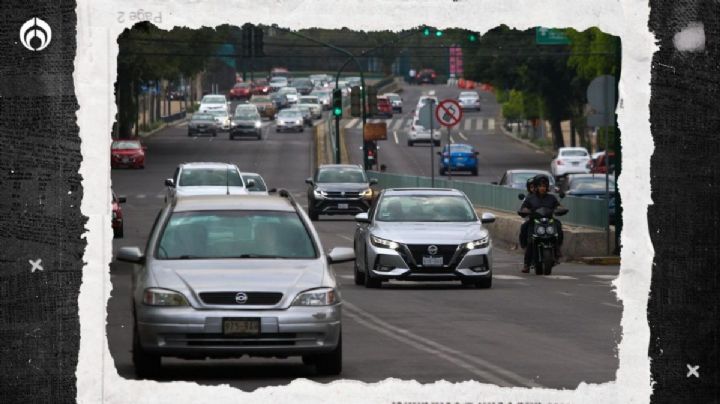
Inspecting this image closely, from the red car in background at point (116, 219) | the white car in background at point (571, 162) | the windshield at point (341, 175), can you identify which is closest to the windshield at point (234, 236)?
the red car in background at point (116, 219)

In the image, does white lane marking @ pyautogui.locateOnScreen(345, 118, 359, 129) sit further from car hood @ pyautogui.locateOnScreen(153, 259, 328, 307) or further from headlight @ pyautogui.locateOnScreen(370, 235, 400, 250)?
car hood @ pyautogui.locateOnScreen(153, 259, 328, 307)

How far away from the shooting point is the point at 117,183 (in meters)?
68.6

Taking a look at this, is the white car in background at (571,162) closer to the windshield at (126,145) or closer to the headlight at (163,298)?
the windshield at (126,145)

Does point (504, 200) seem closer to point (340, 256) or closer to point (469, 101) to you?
point (340, 256)

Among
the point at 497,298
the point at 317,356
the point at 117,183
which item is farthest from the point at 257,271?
the point at 117,183

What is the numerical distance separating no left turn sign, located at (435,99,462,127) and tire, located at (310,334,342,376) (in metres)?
25.8

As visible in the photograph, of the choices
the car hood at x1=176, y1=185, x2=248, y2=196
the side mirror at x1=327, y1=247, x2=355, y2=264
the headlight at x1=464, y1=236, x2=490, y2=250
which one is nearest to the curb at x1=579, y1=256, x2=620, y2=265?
the headlight at x1=464, y1=236, x2=490, y2=250

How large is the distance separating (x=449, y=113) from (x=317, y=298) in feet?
85.8

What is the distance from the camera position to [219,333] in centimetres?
1295

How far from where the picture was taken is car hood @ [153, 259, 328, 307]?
1313cm

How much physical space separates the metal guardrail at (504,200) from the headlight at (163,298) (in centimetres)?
2079

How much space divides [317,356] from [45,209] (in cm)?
518

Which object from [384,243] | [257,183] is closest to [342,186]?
[257,183]

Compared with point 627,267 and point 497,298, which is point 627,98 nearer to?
point 627,267
